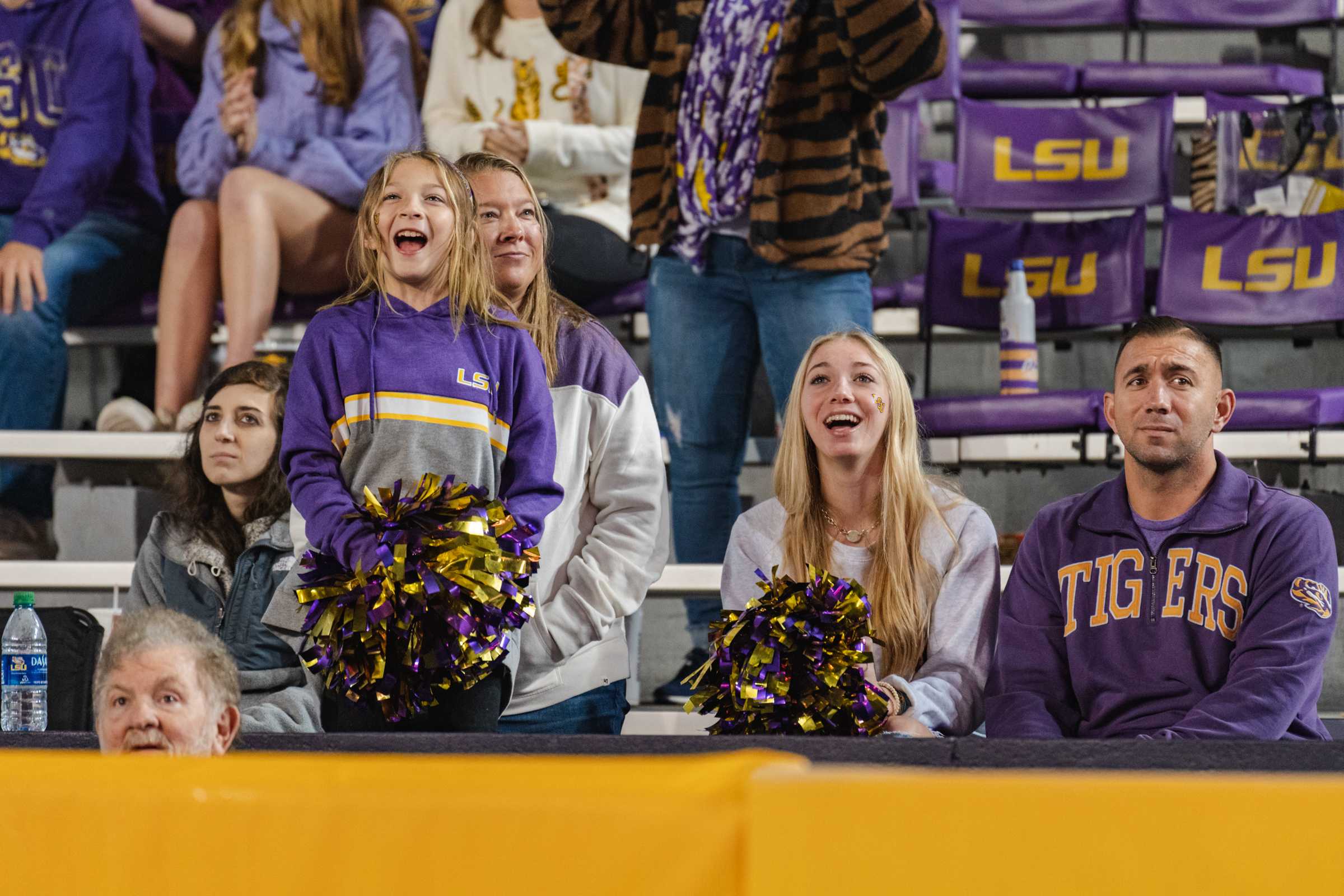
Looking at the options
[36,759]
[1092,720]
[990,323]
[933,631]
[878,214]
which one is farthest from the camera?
[990,323]

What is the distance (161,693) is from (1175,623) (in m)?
1.25

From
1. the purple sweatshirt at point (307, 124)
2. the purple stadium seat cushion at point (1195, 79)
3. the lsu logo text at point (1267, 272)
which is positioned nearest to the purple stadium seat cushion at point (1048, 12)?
the purple stadium seat cushion at point (1195, 79)

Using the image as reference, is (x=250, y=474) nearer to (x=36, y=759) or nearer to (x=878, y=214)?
(x=878, y=214)

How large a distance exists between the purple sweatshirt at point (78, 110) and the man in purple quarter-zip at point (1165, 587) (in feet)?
8.97

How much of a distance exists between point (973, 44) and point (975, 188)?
2.95ft

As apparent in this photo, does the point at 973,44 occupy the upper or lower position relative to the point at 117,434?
upper

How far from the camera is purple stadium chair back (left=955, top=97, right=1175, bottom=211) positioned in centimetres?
400

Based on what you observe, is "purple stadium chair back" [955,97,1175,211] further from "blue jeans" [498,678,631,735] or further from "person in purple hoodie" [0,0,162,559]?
"blue jeans" [498,678,631,735]

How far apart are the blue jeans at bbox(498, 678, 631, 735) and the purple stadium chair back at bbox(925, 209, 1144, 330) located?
6.83ft

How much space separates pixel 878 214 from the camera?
2750 millimetres

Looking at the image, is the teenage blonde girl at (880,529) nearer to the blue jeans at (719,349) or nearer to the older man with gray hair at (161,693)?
the blue jeans at (719,349)

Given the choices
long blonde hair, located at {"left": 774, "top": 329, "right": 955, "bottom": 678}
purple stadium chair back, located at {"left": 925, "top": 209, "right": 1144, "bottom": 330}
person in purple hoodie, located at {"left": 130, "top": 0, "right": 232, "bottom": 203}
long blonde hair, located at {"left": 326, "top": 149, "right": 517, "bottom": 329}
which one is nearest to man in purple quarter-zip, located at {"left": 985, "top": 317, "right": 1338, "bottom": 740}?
long blonde hair, located at {"left": 774, "top": 329, "right": 955, "bottom": 678}

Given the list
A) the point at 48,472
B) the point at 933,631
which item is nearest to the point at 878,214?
the point at 933,631

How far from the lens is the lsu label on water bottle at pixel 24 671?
2273 millimetres
